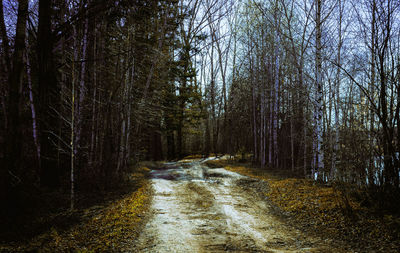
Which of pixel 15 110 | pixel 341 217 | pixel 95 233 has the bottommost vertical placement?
pixel 95 233

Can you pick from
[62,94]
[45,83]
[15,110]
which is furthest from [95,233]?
[62,94]

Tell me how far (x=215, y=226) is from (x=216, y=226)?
2cm

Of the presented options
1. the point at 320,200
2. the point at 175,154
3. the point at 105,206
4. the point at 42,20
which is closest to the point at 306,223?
the point at 320,200

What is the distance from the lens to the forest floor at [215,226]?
4.39 metres

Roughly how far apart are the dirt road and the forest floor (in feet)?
0.06

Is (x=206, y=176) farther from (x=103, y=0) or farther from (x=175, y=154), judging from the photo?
(x=175, y=154)

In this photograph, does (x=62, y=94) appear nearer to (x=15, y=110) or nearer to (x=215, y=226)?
(x=15, y=110)

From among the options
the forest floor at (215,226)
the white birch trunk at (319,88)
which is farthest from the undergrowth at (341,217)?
the white birch trunk at (319,88)

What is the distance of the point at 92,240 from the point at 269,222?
Answer: 3.88 m

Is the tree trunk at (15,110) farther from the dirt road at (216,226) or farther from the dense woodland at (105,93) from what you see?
the dirt road at (216,226)

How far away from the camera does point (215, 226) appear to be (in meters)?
5.29

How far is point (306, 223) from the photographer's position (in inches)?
220

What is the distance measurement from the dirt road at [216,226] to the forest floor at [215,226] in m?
0.02

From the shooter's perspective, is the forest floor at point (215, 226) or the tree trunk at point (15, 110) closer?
the forest floor at point (215, 226)
